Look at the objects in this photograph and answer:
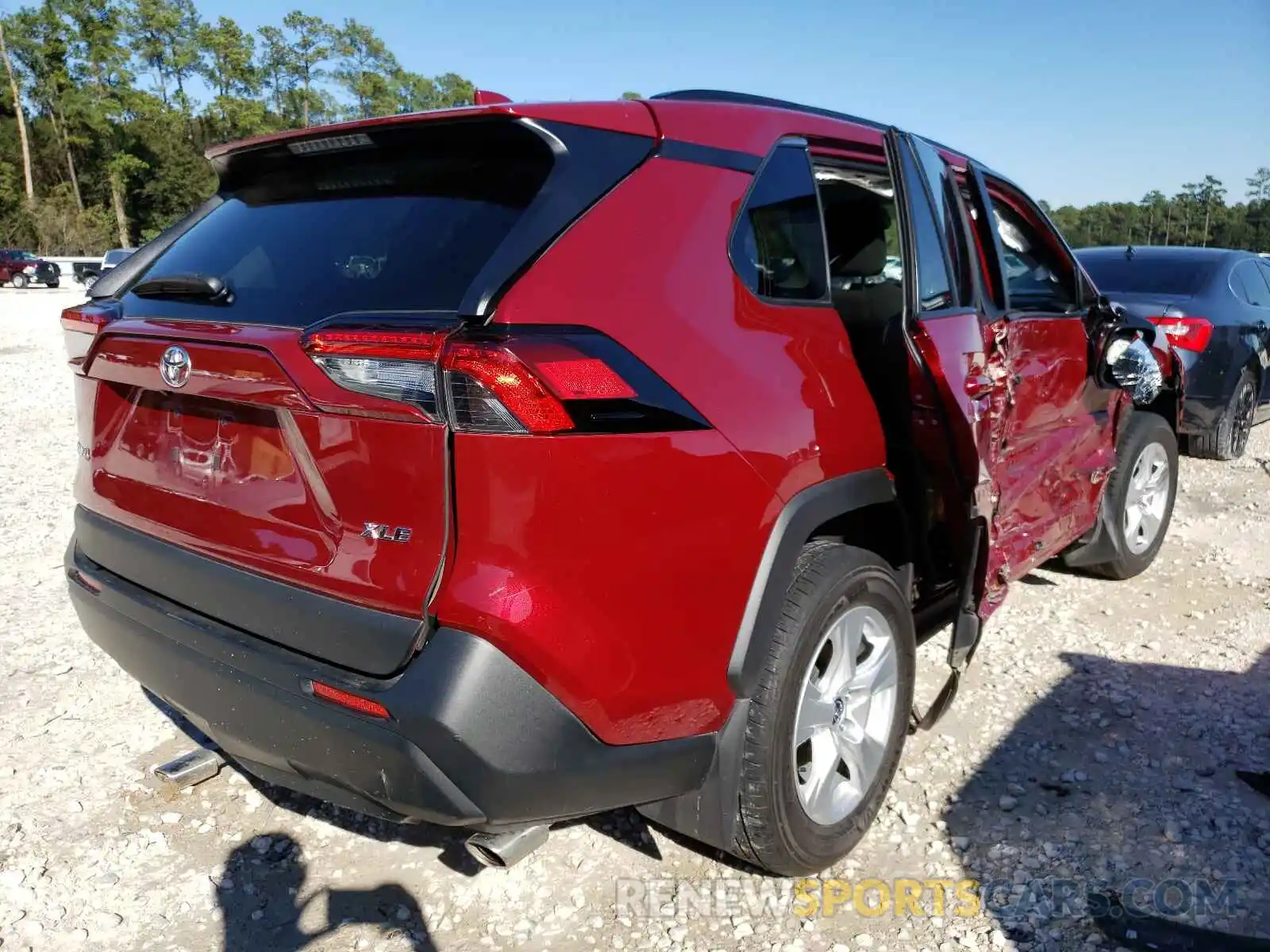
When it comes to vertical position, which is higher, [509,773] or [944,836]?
[509,773]

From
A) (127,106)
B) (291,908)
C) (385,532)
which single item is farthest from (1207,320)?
(127,106)

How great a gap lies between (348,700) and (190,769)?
4.35ft

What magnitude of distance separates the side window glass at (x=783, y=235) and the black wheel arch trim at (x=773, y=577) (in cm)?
51

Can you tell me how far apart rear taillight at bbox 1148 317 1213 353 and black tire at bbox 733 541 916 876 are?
5377mm

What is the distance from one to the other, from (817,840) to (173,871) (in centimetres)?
174

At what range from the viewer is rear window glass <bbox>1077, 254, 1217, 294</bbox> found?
281 inches

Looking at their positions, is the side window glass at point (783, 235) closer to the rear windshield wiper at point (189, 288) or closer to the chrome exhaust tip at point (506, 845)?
the rear windshield wiper at point (189, 288)

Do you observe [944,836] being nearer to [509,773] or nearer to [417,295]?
[509,773]

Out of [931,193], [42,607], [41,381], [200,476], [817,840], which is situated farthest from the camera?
[41,381]

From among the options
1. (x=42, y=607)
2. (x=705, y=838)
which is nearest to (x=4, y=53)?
(x=42, y=607)

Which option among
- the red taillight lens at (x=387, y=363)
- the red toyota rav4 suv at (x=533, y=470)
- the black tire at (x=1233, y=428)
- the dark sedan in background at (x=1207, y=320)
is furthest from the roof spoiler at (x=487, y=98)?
the black tire at (x=1233, y=428)

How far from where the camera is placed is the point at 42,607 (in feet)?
14.2

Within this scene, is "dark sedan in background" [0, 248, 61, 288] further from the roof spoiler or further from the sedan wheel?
Result: the roof spoiler

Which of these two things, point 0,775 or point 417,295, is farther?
point 0,775
